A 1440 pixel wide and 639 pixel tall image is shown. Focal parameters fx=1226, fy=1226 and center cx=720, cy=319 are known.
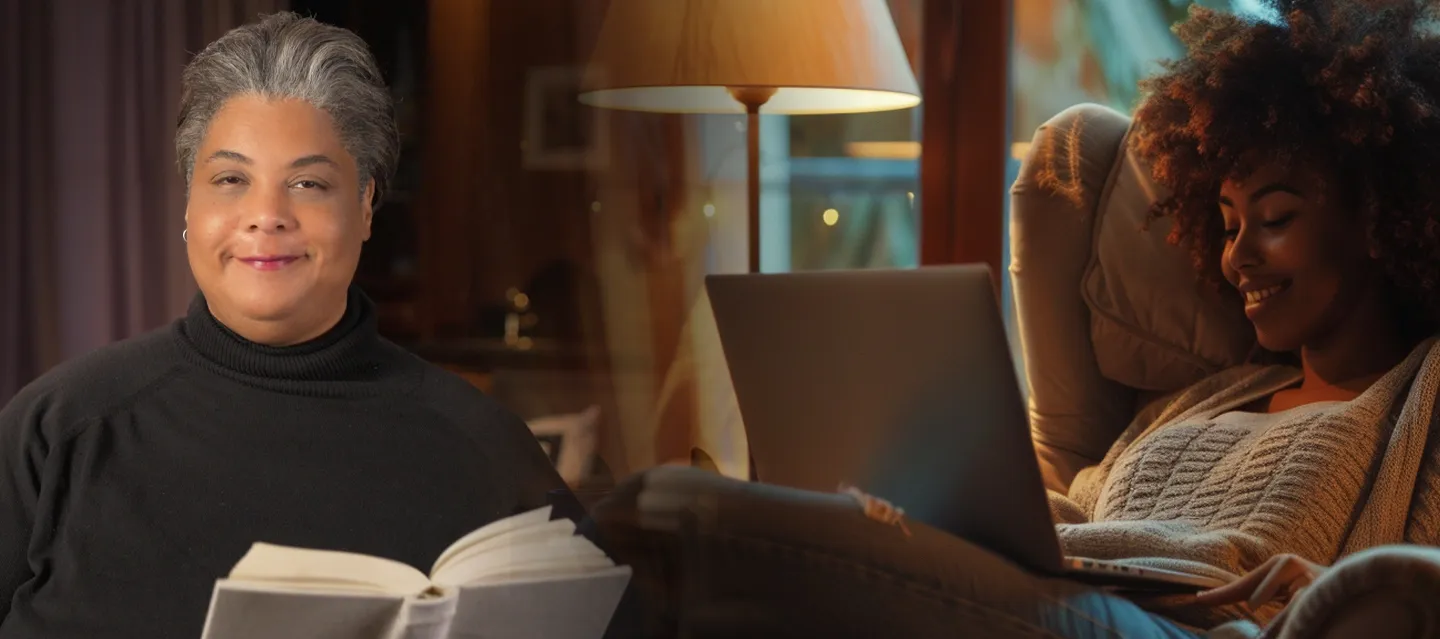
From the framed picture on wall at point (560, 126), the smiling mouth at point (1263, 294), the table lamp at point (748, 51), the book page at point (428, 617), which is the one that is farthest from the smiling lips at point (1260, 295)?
the book page at point (428, 617)

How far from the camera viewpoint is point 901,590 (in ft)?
2.72

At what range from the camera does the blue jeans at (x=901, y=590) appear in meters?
0.82

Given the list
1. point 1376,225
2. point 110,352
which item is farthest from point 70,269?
point 1376,225

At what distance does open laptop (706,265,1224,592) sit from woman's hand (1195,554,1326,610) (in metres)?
0.01

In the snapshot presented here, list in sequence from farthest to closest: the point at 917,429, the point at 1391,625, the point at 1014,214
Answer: the point at 1014,214, the point at 917,429, the point at 1391,625

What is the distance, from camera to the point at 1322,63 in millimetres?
1023

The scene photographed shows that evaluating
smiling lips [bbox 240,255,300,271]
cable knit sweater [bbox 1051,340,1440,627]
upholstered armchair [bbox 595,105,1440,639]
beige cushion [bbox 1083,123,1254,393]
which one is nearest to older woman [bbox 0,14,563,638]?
smiling lips [bbox 240,255,300,271]

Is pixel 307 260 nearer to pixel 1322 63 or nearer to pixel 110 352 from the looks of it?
pixel 110 352

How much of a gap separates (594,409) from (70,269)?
0.44 m

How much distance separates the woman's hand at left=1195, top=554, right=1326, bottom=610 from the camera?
882 mm

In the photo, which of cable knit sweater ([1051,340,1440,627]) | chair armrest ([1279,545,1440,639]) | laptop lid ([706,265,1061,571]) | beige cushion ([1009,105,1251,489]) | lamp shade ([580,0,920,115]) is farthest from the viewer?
beige cushion ([1009,105,1251,489])

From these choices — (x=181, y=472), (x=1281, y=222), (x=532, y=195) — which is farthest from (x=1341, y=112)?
(x=181, y=472)

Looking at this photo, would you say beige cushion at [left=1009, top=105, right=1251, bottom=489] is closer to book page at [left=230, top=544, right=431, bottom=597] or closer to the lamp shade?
the lamp shade

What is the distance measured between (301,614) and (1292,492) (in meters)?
0.73
